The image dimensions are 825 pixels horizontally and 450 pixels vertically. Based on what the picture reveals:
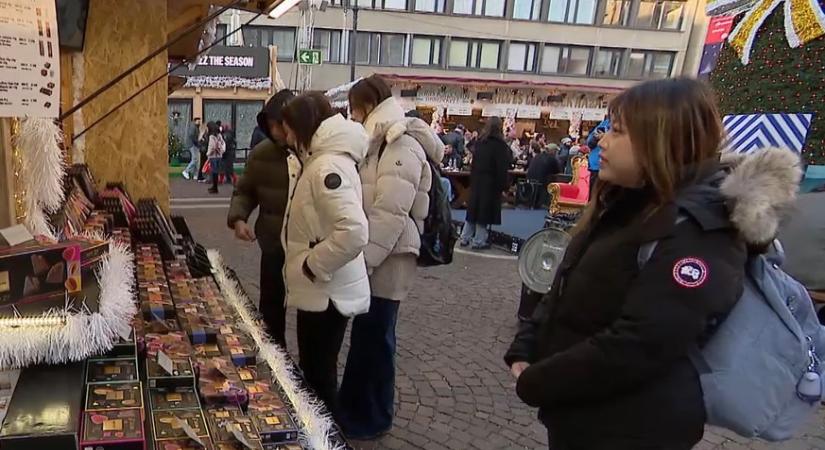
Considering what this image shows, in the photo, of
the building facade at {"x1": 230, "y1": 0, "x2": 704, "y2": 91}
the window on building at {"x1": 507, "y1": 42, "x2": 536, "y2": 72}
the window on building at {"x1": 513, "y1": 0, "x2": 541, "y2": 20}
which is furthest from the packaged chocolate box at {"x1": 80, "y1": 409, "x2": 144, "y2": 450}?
the window on building at {"x1": 513, "y1": 0, "x2": 541, "y2": 20}

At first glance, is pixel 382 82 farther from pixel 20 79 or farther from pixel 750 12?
pixel 750 12

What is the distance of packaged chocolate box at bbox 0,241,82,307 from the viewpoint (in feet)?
4.00

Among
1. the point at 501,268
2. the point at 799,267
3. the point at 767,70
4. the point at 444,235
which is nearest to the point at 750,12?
the point at 767,70

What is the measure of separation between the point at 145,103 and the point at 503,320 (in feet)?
11.3

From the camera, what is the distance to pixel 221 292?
2.88 meters

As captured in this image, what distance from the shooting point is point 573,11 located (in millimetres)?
25328

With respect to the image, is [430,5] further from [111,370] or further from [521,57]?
[111,370]

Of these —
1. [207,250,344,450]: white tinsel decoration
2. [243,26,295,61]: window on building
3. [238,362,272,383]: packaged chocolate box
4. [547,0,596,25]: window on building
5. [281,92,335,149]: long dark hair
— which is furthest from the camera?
[547,0,596,25]: window on building

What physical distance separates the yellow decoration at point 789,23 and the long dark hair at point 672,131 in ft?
9.40

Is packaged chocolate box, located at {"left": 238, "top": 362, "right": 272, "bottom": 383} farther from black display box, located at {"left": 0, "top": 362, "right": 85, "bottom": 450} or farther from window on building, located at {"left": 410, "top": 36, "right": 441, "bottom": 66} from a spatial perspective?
window on building, located at {"left": 410, "top": 36, "right": 441, "bottom": 66}

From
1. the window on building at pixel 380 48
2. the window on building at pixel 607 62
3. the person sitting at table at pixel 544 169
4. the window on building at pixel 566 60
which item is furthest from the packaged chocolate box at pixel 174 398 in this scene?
the window on building at pixel 607 62

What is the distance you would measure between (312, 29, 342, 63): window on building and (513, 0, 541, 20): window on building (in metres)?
8.05

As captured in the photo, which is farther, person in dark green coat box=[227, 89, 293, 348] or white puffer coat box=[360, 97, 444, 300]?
person in dark green coat box=[227, 89, 293, 348]

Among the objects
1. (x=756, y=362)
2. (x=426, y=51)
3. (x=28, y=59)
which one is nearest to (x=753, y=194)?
(x=756, y=362)
